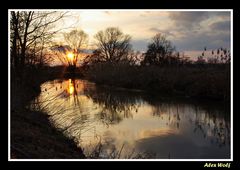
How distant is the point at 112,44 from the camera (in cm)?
3850

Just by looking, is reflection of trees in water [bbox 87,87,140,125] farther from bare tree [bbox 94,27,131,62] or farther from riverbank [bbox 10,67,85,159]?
bare tree [bbox 94,27,131,62]

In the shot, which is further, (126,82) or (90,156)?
(126,82)

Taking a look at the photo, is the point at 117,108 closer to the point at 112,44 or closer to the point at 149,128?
the point at 149,128

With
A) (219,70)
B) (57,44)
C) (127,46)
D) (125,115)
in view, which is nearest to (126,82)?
(219,70)

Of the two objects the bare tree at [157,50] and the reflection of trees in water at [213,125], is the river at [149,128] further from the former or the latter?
the bare tree at [157,50]

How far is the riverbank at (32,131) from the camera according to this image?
17.9 feet

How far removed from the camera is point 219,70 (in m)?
14.3

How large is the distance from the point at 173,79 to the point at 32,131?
1182 cm

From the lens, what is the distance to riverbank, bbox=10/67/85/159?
546cm

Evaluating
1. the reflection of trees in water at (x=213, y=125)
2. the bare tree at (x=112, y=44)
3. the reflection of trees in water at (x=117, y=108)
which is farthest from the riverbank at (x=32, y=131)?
the bare tree at (x=112, y=44)

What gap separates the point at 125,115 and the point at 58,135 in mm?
4548

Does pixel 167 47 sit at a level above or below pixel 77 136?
above
